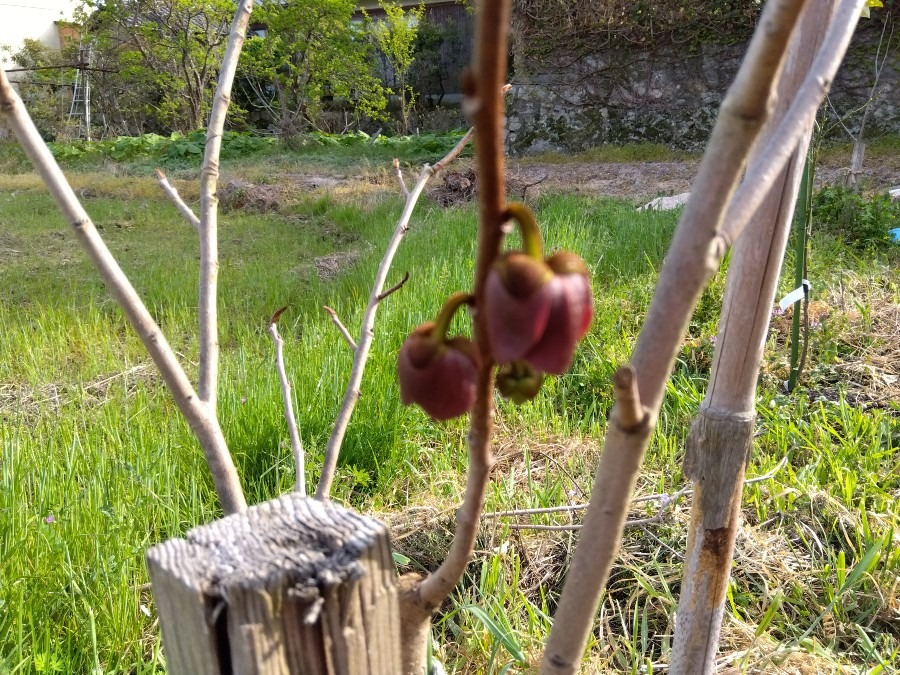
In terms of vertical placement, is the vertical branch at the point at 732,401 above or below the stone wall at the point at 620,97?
below

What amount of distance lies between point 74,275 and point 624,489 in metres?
4.49

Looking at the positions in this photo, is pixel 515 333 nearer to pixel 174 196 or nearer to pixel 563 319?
pixel 563 319

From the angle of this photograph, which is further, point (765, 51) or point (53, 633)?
point (53, 633)

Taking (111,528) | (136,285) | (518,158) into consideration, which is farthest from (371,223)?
(518,158)

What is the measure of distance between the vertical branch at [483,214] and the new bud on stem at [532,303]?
11 mm

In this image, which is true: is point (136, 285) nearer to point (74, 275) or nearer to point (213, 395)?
point (74, 275)

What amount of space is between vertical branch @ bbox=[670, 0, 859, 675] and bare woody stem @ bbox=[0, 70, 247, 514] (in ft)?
2.10

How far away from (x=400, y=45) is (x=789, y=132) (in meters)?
13.2

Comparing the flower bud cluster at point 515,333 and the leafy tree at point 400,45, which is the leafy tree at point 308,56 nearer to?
the leafy tree at point 400,45

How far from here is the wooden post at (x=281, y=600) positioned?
0.43m

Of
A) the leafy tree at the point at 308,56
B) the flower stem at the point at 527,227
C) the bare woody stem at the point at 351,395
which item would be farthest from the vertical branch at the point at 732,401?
the leafy tree at the point at 308,56

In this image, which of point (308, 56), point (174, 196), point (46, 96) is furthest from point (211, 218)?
point (46, 96)

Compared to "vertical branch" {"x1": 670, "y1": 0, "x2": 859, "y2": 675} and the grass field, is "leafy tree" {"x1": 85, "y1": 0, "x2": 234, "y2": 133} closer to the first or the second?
the grass field

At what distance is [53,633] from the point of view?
4.10ft
